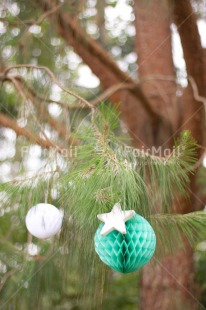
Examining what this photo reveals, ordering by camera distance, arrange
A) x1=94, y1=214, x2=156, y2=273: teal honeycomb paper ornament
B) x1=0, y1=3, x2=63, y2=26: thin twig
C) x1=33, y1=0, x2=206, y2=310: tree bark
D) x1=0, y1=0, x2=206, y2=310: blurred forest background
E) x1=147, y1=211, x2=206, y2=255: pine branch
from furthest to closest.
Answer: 1. x1=33, y1=0, x2=206, y2=310: tree bark
2. x1=0, y1=3, x2=63, y2=26: thin twig
3. x1=0, y1=0, x2=206, y2=310: blurred forest background
4. x1=147, y1=211, x2=206, y2=255: pine branch
5. x1=94, y1=214, x2=156, y2=273: teal honeycomb paper ornament

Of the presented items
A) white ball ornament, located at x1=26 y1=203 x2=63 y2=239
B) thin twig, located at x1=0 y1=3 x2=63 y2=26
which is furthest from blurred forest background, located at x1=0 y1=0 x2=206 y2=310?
white ball ornament, located at x1=26 y1=203 x2=63 y2=239

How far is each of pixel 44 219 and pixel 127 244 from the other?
0.42 feet

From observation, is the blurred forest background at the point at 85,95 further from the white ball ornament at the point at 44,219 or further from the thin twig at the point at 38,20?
the white ball ornament at the point at 44,219

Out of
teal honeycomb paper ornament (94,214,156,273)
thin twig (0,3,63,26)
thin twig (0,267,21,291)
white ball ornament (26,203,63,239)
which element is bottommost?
thin twig (0,267,21,291)

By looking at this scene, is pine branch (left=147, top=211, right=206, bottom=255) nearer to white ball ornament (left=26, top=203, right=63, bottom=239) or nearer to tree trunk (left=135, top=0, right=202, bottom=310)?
white ball ornament (left=26, top=203, right=63, bottom=239)

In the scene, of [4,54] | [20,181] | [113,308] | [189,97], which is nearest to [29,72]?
[20,181]

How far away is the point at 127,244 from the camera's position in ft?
1.99

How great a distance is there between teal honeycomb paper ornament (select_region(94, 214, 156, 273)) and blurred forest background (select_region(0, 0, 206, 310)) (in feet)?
0.91

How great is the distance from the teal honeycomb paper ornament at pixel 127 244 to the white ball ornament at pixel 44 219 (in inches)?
3.7

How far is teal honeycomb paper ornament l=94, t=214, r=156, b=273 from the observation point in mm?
604

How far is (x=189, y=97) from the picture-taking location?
4.65 feet

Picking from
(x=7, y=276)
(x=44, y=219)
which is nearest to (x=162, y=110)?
(x=7, y=276)

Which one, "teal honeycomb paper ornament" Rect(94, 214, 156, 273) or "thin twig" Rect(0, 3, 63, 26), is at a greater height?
"thin twig" Rect(0, 3, 63, 26)

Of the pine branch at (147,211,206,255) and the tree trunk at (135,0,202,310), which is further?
the tree trunk at (135,0,202,310)
